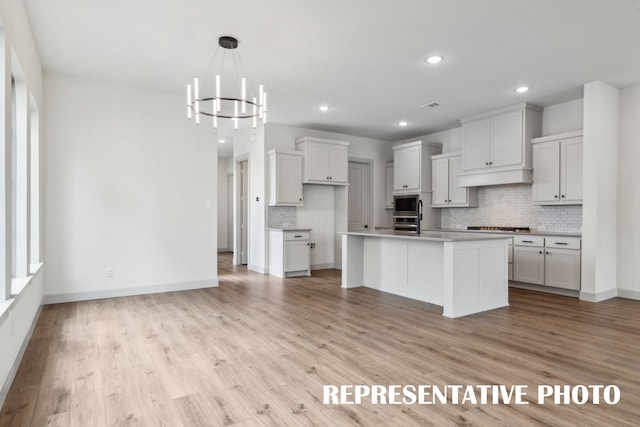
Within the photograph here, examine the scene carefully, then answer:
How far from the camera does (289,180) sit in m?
6.88

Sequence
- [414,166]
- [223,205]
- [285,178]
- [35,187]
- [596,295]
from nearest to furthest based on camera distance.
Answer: [35,187] < [596,295] < [285,178] < [414,166] < [223,205]

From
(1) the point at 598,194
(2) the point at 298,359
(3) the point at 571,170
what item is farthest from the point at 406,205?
(2) the point at 298,359

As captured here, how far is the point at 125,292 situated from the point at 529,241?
5.65 metres

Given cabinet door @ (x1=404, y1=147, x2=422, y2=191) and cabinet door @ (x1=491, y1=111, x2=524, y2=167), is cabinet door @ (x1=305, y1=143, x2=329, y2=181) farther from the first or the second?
cabinet door @ (x1=491, y1=111, x2=524, y2=167)

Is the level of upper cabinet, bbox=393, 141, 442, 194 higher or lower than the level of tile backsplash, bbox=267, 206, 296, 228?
higher

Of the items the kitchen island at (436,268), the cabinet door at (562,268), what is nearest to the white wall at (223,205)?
the kitchen island at (436,268)

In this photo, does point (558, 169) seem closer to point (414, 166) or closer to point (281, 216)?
point (414, 166)

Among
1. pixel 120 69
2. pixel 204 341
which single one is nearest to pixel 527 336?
pixel 204 341

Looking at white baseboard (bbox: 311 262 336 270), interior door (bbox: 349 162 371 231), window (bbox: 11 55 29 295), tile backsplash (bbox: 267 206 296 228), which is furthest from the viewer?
interior door (bbox: 349 162 371 231)

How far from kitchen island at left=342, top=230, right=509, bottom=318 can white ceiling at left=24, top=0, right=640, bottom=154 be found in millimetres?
1979

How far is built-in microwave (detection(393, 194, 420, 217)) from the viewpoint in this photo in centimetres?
744

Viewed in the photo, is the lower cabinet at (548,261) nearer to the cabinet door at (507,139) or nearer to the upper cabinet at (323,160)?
the cabinet door at (507,139)

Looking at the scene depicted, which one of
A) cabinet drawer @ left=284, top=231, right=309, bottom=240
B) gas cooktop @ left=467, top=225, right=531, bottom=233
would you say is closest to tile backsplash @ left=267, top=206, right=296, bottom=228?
cabinet drawer @ left=284, top=231, right=309, bottom=240

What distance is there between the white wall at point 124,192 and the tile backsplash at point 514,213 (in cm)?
455
